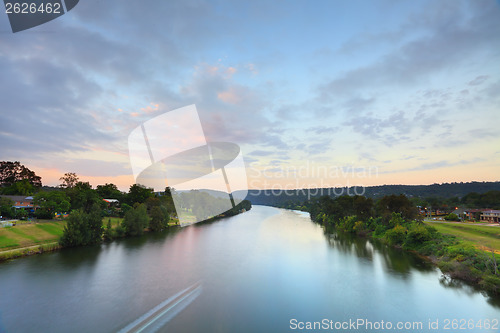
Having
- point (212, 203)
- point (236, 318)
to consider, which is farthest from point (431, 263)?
point (212, 203)

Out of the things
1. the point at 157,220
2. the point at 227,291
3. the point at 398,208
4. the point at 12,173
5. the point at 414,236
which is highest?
the point at 12,173

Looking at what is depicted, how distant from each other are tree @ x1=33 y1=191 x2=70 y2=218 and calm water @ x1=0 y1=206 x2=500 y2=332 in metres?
12.7

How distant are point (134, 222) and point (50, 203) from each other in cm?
1062

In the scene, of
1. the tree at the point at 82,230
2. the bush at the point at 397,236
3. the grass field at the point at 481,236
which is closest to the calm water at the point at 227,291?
the tree at the point at 82,230

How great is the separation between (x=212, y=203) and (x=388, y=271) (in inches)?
2027

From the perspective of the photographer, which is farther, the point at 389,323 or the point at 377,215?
the point at 377,215

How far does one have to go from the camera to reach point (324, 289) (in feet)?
44.7

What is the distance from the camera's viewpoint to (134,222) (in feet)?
103

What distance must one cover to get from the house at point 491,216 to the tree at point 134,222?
52.5 metres

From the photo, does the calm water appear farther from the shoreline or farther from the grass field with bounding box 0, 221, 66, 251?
the grass field with bounding box 0, 221, 66, 251

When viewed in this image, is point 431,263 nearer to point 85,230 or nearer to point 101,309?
point 101,309

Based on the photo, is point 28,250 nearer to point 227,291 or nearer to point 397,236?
point 227,291

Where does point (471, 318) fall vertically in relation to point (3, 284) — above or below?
below

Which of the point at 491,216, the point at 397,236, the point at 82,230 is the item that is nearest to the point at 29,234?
the point at 82,230
